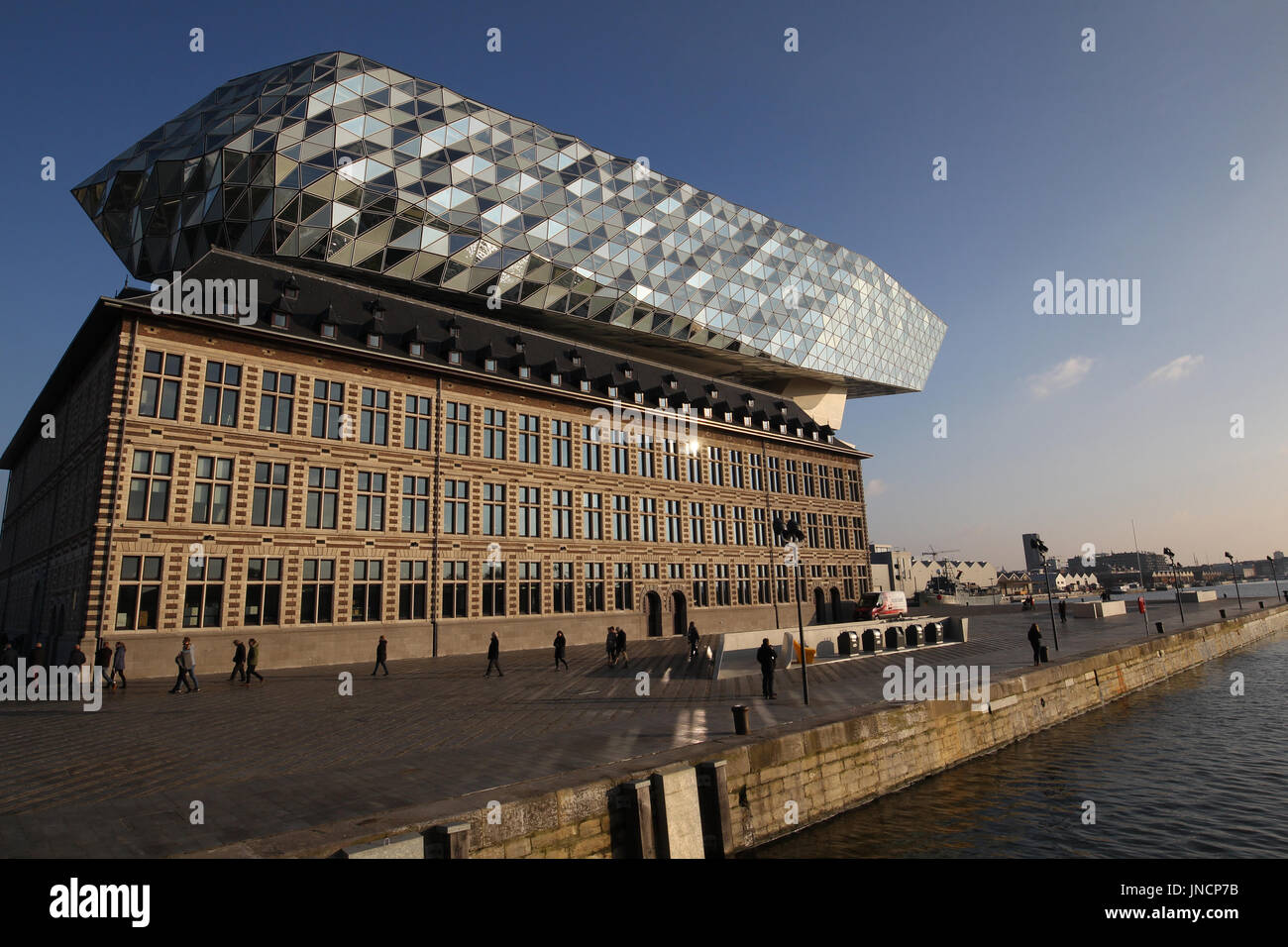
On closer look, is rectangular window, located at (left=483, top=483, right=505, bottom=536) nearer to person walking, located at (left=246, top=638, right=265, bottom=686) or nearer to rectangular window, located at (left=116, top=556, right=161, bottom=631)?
person walking, located at (left=246, top=638, right=265, bottom=686)

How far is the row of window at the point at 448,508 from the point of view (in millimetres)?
28297

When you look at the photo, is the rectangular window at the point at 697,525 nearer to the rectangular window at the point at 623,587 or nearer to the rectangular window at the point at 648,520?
the rectangular window at the point at 648,520

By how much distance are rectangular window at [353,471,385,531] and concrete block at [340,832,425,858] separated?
27.5 meters

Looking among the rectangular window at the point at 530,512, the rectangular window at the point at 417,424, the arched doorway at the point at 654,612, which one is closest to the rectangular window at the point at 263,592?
the rectangular window at the point at 417,424

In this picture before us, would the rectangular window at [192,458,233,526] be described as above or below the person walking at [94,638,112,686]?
above

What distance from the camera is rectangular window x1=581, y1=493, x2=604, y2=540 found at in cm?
4303

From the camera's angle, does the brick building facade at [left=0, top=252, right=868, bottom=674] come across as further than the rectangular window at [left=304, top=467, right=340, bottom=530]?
No

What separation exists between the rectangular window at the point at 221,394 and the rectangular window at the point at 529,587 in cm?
1646

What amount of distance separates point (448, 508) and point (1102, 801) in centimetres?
3040

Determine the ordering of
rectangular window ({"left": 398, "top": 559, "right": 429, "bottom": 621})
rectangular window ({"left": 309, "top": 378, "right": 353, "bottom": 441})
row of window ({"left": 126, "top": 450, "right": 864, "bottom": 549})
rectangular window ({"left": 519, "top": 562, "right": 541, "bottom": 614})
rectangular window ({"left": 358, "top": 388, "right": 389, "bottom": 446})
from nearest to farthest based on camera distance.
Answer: row of window ({"left": 126, "top": 450, "right": 864, "bottom": 549}) → rectangular window ({"left": 309, "top": 378, "right": 353, "bottom": 441}) → rectangular window ({"left": 398, "top": 559, "right": 429, "bottom": 621}) → rectangular window ({"left": 358, "top": 388, "right": 389, "bottom": 446}) → rectangular window ({"left": 519, "top": 562, "right": 541, "bottom": 614})

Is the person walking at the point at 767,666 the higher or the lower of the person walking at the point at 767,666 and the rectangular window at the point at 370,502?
the lower

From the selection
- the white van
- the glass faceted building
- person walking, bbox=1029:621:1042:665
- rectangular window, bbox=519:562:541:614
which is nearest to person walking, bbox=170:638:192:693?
rectangular window, bbox=519:562:541:614
